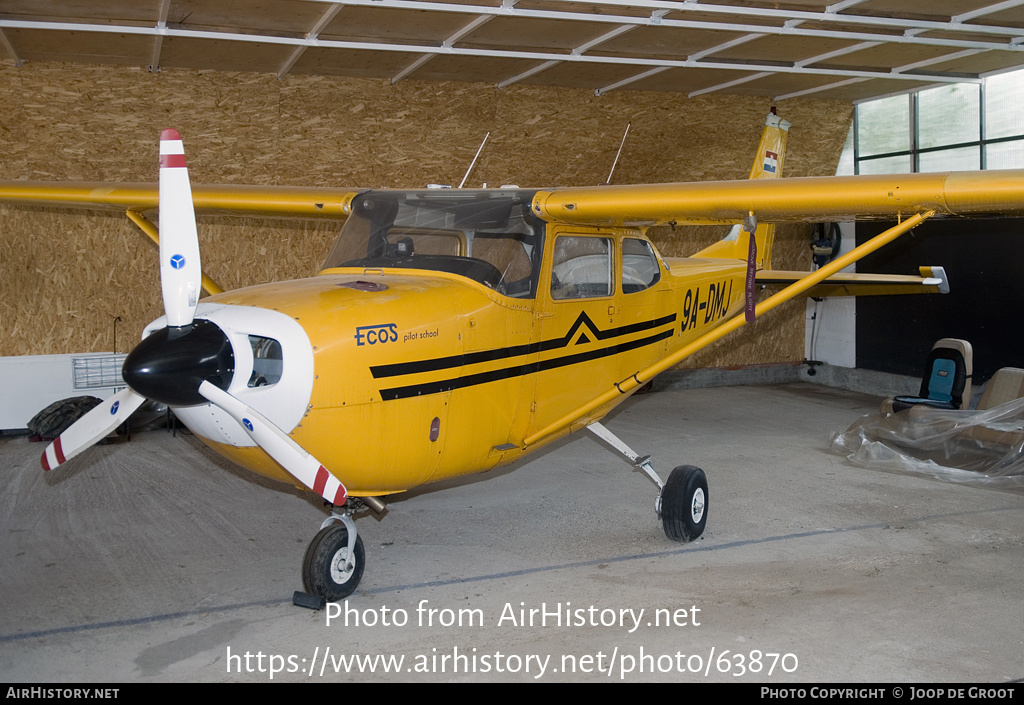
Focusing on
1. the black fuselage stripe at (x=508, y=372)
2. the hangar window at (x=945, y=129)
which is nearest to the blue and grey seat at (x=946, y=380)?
the hangar window at (x=945, y=129)

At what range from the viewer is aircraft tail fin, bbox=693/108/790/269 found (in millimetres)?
8961

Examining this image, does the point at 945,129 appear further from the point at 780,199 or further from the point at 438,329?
the point at 438,329

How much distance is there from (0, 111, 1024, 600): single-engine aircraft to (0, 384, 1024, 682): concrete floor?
21.5 inches

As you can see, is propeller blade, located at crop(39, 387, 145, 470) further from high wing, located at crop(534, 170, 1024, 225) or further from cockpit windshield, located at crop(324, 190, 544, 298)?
high wing, located at crop(534, 170, 1024, 225)

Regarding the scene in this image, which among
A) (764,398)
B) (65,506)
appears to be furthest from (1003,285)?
(65,506)

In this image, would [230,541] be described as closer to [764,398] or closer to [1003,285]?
[764,398]

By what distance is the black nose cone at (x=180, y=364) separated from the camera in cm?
393

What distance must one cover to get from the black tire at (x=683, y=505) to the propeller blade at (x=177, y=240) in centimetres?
337

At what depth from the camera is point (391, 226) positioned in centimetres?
569

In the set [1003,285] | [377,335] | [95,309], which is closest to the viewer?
[377,335]

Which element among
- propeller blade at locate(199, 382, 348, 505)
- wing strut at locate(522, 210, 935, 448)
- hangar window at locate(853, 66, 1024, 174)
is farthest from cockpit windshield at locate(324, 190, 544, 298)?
hangar window at locate(853, 66, 1024, 174)

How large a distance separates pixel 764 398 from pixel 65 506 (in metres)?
8.80

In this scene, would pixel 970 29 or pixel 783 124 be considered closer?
pixel 970 29

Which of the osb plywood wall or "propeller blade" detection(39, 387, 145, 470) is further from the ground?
the osb plywood wall
